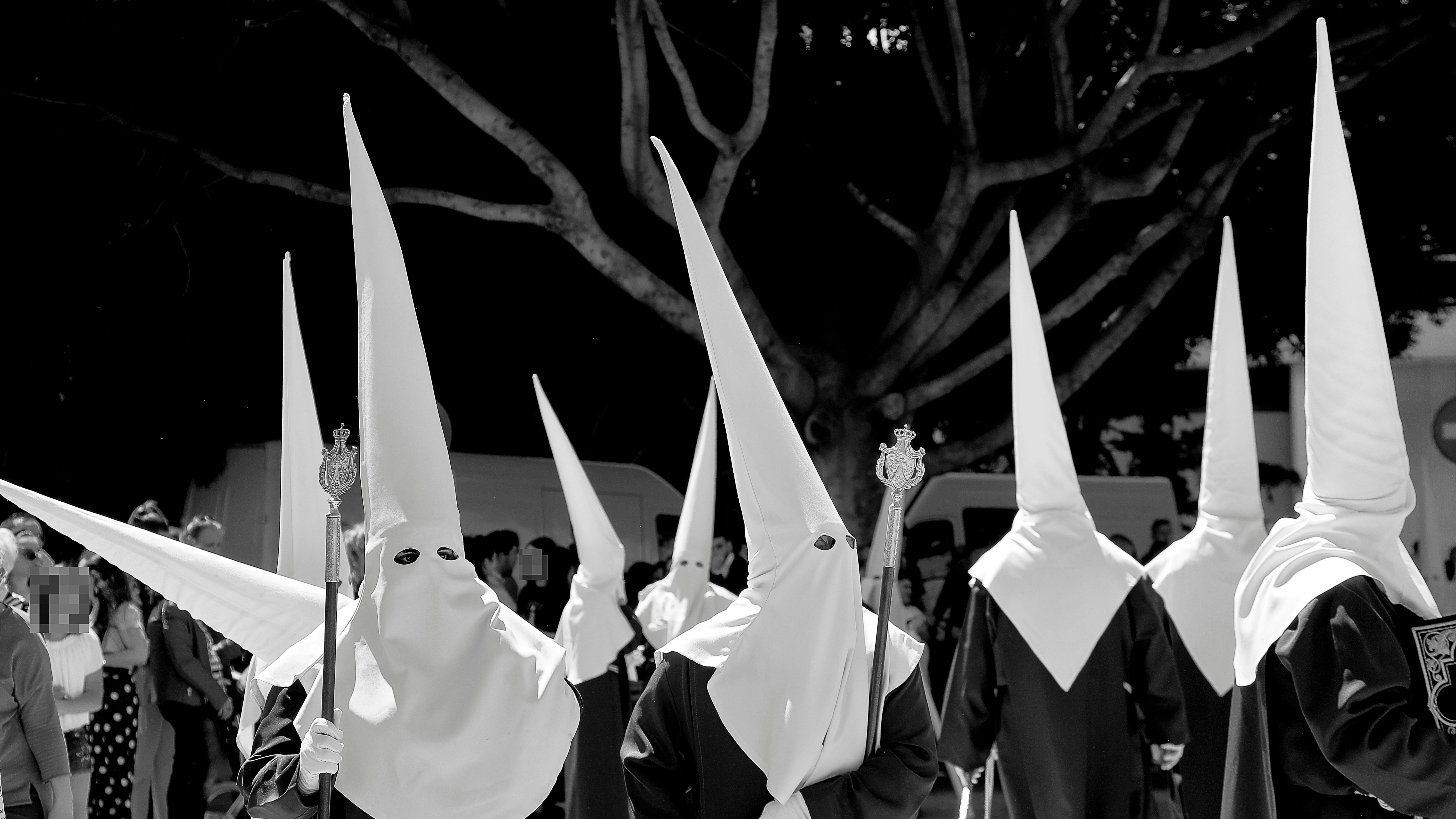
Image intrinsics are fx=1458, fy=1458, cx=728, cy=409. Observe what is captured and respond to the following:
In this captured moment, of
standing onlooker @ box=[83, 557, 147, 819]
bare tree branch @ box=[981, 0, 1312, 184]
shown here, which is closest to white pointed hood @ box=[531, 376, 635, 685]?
standing onlooker @ box=[83, 557, 147, 819]

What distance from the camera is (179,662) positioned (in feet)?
24.8

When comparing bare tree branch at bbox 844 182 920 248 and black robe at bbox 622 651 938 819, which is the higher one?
bare tree branch at bbox 844 182 920 248

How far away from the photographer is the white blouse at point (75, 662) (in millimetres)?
6711

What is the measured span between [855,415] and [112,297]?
6.70 m

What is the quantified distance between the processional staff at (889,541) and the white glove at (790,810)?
253 mm

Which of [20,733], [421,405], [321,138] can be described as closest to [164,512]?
[321,138]

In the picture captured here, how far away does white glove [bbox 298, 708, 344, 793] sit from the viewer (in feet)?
11.4

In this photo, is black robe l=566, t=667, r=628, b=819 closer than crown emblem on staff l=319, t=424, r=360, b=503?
No

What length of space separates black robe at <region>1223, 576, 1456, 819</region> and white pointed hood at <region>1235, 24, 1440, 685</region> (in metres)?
0.08

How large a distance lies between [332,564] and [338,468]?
0.27 meters

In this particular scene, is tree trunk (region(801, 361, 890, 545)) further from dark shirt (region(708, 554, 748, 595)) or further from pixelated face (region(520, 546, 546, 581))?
pixelated face (region(520, 546, 546, 581))

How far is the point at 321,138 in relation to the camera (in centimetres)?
1249

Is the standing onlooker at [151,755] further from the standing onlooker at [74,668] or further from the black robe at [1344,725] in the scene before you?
the black robe at [1344,725]

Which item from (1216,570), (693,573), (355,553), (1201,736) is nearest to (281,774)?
(355,553)
